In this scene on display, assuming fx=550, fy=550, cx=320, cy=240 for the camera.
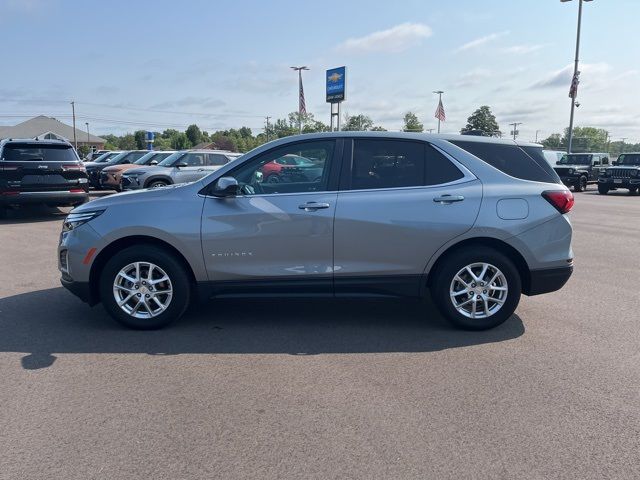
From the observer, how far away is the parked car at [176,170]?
16.3 metres

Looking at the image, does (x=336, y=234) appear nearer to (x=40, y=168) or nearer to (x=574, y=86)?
(x=40, y=168)

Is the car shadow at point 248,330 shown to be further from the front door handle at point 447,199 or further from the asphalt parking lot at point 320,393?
the front door handle at point 447,199

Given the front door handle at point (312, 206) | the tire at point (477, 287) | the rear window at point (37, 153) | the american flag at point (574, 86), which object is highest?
the american flag at point (574, 86)

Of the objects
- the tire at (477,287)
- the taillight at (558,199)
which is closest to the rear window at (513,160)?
the taillight at (558,199)

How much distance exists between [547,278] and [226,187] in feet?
10.1

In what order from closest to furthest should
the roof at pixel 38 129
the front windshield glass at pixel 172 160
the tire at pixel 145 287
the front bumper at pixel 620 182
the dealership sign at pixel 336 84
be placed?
the tire at pixel 145 287
the front windshield glass at pixel 172 160
the front bumper at pixel 620 182
the dealership sign at pixel 336 84
the roof at pixel 38 129

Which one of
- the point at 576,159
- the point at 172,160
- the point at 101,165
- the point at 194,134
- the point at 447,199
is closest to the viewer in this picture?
the point at 447,199

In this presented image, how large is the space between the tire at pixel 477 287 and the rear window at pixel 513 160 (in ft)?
2.66

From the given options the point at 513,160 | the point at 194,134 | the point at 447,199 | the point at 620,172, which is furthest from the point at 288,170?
the point at 194,134

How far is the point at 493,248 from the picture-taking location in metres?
5.16

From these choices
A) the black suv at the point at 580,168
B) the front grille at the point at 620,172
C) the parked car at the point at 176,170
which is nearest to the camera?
the parked car at the point at 176,170

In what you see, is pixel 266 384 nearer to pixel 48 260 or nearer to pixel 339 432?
pixel 339 432

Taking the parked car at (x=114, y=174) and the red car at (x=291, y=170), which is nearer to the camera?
the red car at (x=291, y=170)

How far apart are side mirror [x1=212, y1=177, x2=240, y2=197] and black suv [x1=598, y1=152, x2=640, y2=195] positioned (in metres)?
25.4
